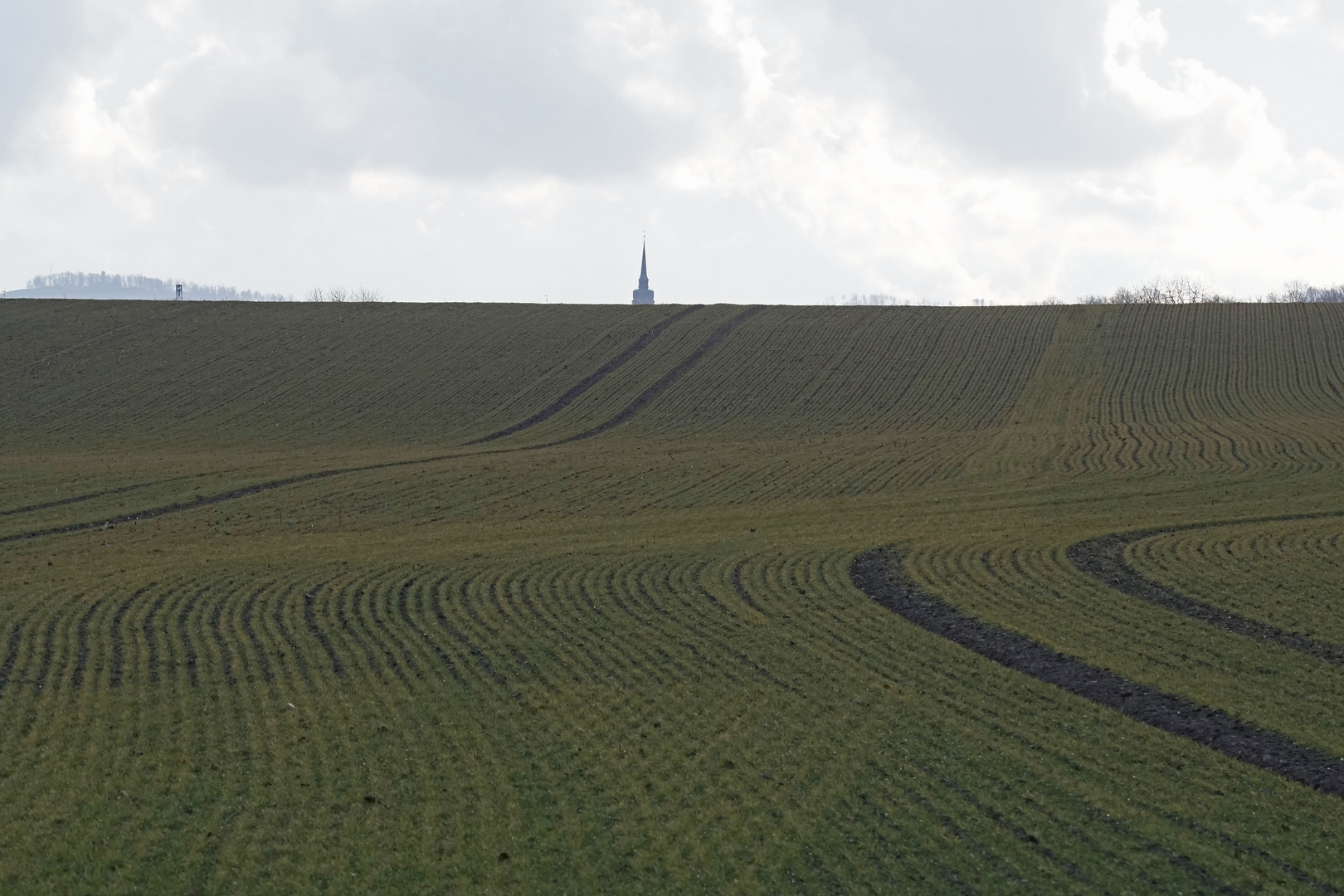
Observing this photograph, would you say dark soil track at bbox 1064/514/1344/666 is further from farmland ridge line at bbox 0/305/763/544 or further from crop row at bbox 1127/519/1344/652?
farmland ridge line at bbox 0/305/763/544

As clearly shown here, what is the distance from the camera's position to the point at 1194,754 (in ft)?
51.4

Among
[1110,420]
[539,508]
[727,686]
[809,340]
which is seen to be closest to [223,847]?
[727,686]

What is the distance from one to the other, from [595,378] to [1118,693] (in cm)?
4866

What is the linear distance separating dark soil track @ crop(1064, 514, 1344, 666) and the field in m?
0.17

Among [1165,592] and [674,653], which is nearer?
[674,653]

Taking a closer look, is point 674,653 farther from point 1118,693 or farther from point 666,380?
point 666,380

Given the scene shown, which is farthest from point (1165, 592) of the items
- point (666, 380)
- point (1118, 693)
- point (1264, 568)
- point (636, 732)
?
point (666, 380)

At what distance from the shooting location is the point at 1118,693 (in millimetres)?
18328

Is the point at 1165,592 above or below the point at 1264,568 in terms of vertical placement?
below

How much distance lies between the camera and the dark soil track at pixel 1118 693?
15.3 m

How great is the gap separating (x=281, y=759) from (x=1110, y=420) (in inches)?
1780

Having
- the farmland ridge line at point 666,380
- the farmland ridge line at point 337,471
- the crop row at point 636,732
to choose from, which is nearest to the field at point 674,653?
the crop row at point 636,732

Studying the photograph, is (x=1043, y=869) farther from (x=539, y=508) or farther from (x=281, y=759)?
(x=539, y=508)

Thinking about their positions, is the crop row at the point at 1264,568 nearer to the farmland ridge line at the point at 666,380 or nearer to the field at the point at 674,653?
the field at the point at 674,653
